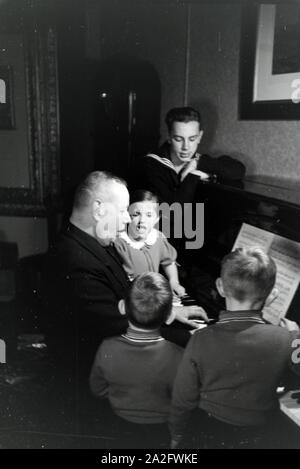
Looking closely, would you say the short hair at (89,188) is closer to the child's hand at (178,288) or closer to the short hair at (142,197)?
the short hair at (142,197)

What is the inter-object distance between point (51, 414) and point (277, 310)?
2.64 ft

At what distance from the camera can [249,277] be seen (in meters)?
0.87

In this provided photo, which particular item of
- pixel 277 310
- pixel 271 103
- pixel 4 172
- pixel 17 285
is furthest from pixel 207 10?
pixel 17 285

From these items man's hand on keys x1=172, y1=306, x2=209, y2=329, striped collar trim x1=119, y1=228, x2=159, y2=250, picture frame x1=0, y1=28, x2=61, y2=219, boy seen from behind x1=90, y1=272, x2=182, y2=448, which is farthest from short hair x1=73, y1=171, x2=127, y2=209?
picture frame x1=0, y1=28, x2=61, y2=219

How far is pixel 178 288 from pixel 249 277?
338 mm

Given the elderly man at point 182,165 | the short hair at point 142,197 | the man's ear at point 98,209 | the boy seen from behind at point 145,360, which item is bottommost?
the boy seen from behind at point 145,360

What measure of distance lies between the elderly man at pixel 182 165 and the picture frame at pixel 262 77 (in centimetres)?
19

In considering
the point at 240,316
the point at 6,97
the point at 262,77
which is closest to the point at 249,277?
the point at 240,316

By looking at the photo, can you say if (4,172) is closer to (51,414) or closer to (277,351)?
(51,414)

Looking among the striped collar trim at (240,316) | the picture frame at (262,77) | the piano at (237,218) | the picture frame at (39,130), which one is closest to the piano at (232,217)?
the piano at (237,218)

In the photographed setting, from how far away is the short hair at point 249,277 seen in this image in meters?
0.87

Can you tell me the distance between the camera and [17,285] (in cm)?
153

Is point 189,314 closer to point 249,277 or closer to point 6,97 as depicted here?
point 249,277

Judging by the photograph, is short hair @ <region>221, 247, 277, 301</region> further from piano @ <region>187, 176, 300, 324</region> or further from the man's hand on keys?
the man's hand on keys
